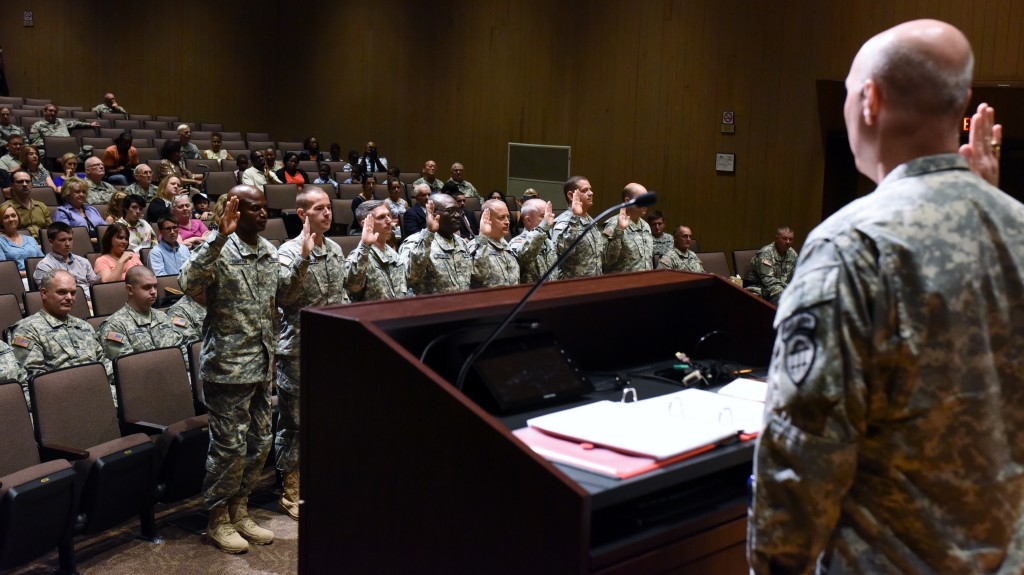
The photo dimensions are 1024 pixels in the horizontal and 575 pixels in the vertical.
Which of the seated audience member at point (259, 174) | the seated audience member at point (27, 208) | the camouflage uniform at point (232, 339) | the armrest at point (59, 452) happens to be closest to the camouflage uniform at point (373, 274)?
the camouflage uniform at point (232, 339)

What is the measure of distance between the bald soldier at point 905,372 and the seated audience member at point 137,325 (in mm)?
4068

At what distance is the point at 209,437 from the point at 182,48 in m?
12.7

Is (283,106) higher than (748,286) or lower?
higher

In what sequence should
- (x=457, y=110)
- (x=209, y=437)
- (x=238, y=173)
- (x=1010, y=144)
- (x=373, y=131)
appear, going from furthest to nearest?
(x=373, y=131)
(x=457, y=110)
(x=238, y=173)
(x=1010, y=144)
(x=209, y=437)

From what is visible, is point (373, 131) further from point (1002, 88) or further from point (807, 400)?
point (807, 400)

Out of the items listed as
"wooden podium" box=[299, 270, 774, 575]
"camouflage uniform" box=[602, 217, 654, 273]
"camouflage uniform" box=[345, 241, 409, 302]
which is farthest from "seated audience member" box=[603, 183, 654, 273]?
"wooden podium" box=[299, 270, 774, 575]

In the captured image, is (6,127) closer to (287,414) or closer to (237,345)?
(287,414)

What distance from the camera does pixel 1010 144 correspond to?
9.21m

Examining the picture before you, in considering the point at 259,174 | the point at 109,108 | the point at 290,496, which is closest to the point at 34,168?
the point at 259,174

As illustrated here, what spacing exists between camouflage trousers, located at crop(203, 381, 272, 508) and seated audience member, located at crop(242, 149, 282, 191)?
258 inches

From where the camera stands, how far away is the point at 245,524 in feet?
13.0

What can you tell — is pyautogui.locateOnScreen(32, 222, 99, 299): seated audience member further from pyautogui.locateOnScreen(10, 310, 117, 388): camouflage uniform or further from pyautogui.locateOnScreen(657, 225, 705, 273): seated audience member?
pyautogui.locateOnScreen(657, 225, 705, 273): seated audience member

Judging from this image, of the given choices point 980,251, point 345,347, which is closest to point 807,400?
point 980,251

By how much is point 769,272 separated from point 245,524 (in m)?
5.82
